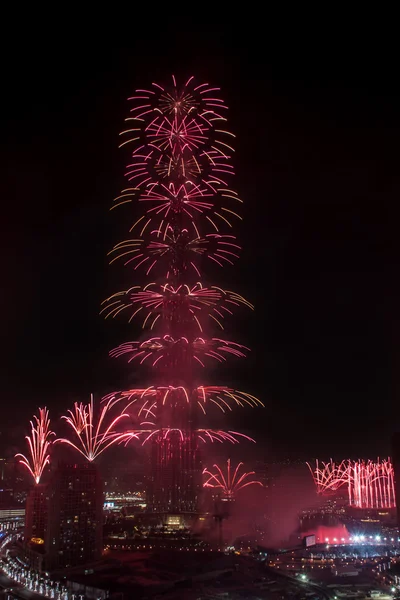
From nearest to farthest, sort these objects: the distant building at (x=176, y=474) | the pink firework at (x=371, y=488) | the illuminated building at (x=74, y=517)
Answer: the illuminated building at (x=74, y=517) → the distant building at (x=176, y=474) → the pink firework at (x=371, y=488)

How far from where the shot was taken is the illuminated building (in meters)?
63.8

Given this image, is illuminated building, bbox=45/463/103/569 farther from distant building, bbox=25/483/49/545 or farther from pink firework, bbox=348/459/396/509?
pink firework, bbox=348/459/396/509

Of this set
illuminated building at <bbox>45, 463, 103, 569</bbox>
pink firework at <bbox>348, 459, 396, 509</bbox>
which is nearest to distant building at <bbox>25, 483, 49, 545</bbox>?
illuminated building at <bbox>45, 463, 103, 569</bbox>

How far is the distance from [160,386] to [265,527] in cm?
5464

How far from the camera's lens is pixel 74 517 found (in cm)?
6606

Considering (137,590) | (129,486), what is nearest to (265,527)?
(137,590)

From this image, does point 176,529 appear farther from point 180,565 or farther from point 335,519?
point 335,519

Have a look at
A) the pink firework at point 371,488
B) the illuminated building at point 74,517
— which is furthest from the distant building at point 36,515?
the pink firework at point 371,488

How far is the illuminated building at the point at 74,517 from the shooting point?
6378 centimetres

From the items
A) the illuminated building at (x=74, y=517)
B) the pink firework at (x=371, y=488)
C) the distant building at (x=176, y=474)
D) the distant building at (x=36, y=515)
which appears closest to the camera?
the illuminated building at (x=74, y=517)

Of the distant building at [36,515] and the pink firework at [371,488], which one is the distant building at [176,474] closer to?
the distant building at [36,515]

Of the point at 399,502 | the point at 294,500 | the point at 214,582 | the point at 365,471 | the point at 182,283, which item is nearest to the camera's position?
the point at 214,582

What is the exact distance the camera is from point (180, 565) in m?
66.3

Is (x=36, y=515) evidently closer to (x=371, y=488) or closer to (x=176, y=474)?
(x=176, y=474)
